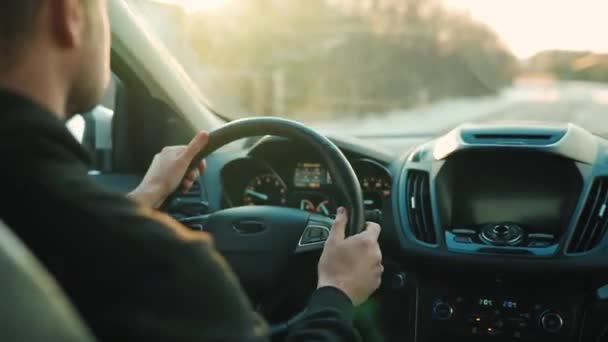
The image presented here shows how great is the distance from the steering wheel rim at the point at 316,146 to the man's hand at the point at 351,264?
81 mm

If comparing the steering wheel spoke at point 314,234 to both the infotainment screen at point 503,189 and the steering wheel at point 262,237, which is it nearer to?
the steering wheel at point 262,237

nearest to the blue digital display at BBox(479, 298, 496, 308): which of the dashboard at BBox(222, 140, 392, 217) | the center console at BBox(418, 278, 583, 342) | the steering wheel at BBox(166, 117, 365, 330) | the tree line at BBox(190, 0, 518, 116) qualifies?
the center console at BBox(418, 278, 583, 342)

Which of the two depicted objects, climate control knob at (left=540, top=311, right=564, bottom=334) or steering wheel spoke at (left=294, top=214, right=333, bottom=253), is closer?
steering wheel spoke at (left=294, top=214, right=333, bottom=253)

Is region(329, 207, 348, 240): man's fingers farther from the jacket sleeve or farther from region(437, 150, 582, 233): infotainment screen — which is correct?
region(437, 150, 582, 233): infotainment screen

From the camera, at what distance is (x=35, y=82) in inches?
58.4

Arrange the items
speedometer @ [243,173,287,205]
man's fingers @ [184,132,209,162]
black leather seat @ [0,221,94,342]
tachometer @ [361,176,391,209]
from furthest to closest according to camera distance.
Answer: speedometer @ [243,173,287,205], tachometer @ [361,176,391,209], man's fingers @ [184,132,209,162], black leather seat @ [0,221,94,342]

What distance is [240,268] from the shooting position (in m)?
3.33

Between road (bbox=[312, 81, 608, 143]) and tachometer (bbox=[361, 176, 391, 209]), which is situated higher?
tachometer (bbox=[361, 176, 391, 209])

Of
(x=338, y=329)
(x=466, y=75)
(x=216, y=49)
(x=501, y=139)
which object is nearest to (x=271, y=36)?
(x=216, y=49)

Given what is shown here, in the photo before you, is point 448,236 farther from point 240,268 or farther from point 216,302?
point 216,302

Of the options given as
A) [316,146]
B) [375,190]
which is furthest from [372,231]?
[375,190]

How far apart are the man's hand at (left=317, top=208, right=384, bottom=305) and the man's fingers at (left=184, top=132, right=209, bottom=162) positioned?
561 millimetres

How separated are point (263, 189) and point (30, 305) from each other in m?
2.93

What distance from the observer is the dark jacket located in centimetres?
136
